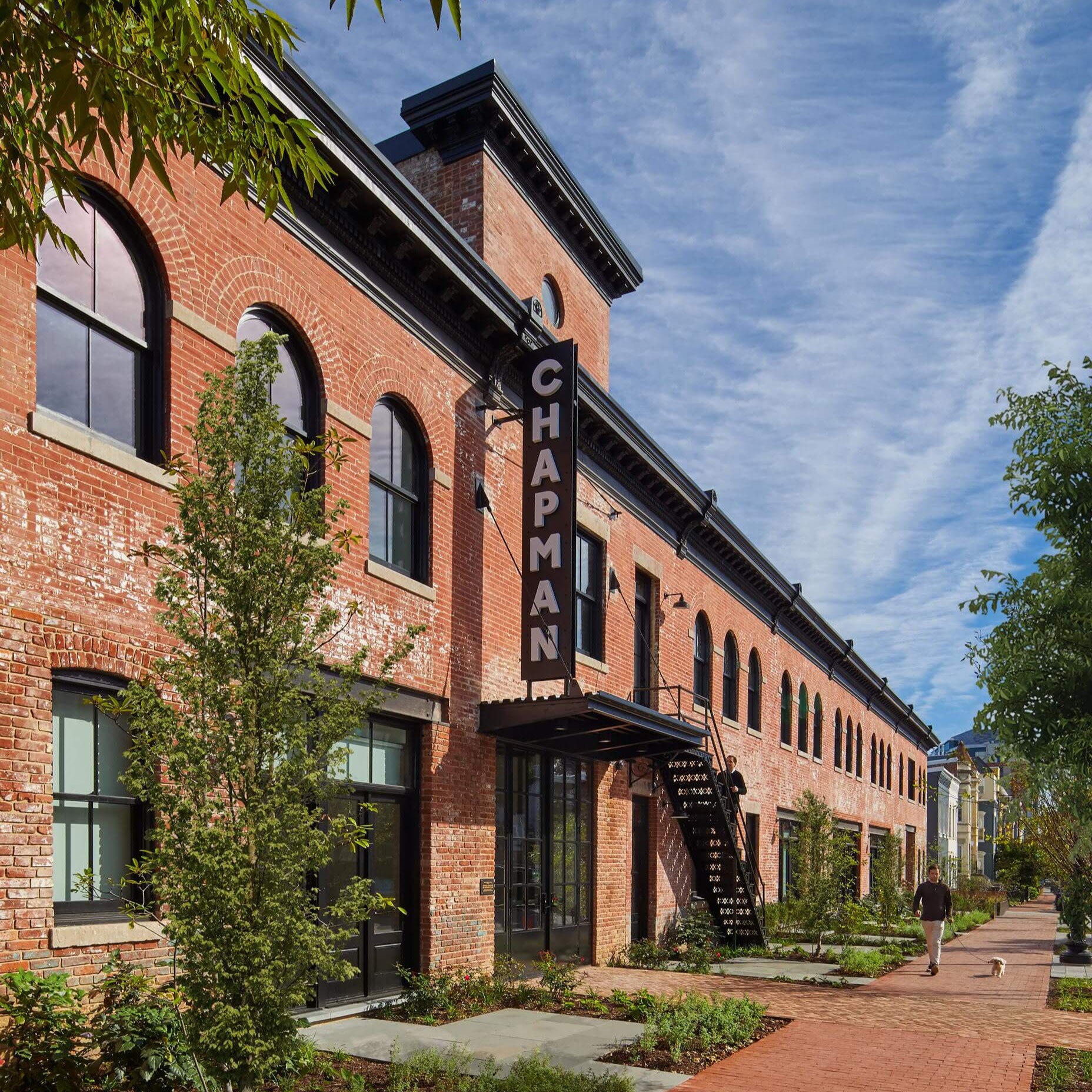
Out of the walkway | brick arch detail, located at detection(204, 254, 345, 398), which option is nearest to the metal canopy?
the walkway

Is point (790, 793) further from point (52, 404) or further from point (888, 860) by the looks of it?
point (52, 404)

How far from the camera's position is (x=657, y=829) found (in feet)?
69.9

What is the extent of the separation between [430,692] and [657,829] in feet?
29.0

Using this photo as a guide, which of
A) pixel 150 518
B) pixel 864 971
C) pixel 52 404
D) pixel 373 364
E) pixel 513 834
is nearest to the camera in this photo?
pixel 52 404

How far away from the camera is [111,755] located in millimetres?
9172

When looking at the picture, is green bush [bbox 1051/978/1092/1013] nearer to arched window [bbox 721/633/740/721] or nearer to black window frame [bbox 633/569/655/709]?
black window frame [bbox 633/569/655/709]

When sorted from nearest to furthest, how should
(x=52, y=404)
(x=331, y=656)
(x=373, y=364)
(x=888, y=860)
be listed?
1. (x=52, y=404)
2. (x=331, y=656)
3. (x=373, y=364)
4. (x=888, y=860)

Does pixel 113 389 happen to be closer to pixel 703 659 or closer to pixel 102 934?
pixel 102 934

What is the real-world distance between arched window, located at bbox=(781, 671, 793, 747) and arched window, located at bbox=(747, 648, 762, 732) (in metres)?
2.14

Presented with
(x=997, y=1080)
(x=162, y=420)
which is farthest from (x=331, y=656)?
(x=997, y=1080)

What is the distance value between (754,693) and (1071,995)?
13035 millimetres

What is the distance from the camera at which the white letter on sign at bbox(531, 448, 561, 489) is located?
15.8 m

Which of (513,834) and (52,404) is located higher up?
(52,404)

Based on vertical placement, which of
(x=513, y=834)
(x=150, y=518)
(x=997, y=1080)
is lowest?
(x=997, y=1080)
